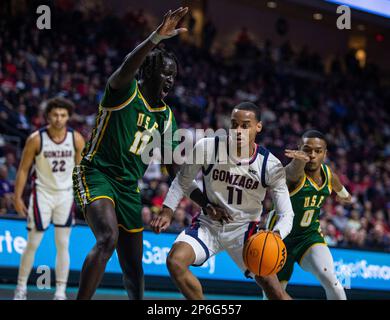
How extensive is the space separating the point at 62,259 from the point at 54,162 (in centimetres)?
113

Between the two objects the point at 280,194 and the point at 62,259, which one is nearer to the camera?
the point at 280,194

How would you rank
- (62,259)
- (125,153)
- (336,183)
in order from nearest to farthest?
(125,153) → (336,183) → (62,259)

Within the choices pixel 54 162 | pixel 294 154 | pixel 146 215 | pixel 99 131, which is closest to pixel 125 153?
pixel 99 131

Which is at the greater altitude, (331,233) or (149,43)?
(149,43)

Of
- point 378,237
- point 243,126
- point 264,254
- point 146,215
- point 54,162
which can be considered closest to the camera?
point 264,254

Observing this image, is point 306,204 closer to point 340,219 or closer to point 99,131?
point 99,131

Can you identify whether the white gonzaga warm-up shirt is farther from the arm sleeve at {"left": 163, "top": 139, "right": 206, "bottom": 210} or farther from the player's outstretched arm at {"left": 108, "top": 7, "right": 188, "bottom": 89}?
the player's outstretched arm at {"left": 108, "top": 7, "right": 188, "bottom": 89}

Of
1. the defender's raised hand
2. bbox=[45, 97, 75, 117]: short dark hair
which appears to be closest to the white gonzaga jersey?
bbox=[45, 97, 75, 117]: short dark hair

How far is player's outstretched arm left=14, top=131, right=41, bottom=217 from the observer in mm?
8539

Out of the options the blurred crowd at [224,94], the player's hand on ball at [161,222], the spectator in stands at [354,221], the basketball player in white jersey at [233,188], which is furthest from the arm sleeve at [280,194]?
the spectator in stands at [354,221]

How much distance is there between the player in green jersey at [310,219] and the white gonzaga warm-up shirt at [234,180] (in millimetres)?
1080

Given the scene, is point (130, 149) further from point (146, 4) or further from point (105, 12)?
point (146, 4)

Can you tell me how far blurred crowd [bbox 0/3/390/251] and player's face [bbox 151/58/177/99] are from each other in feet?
18.9

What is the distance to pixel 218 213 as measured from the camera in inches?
241
